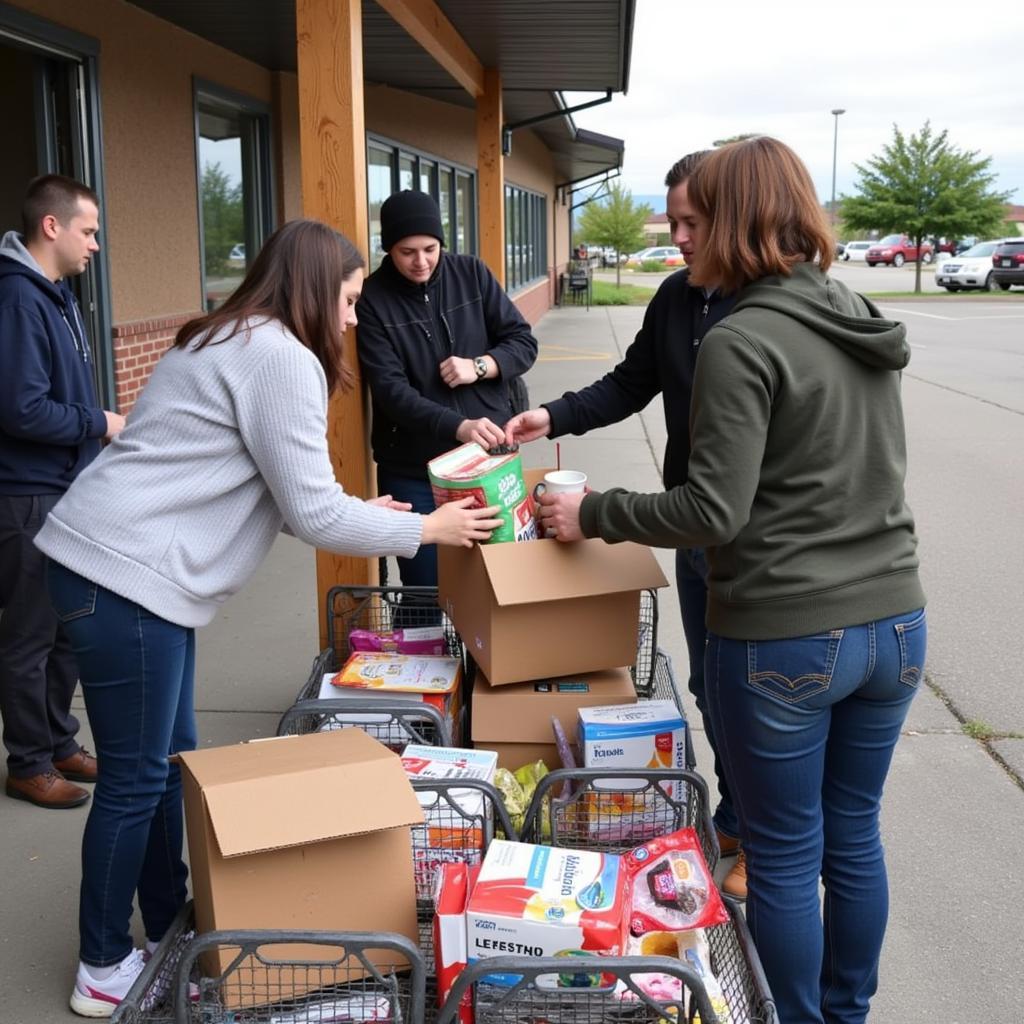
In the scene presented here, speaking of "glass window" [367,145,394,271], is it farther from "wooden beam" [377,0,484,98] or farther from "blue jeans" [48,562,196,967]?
"blue jeans" [48,562,196,967]

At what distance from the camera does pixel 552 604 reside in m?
2.97

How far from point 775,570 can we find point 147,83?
20.3 feet

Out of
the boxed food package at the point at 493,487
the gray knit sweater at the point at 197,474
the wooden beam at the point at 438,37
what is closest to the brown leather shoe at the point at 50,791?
the gray knit sweater at the point at 197,474

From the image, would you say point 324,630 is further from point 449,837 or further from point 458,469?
point 449,837

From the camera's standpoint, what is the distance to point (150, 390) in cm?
247

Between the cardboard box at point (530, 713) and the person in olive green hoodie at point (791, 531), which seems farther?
the cardboard box at point (530, 713)

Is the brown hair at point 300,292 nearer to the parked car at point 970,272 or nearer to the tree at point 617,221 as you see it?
the parked car at point 970,272

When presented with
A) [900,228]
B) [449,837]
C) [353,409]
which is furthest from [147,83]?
[900,228]

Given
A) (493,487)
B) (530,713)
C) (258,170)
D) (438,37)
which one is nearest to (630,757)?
(530,713)

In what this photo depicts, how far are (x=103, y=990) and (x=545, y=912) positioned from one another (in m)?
1.29

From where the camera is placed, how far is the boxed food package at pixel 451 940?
2.13m

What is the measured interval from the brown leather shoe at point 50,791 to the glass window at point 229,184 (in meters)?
4.98

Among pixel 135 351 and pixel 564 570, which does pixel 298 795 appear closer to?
pixel 564 570

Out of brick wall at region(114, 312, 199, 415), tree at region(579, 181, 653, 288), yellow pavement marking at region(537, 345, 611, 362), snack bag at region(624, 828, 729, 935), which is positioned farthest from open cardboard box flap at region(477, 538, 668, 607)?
tree at region(579, 181, 653, 288)
